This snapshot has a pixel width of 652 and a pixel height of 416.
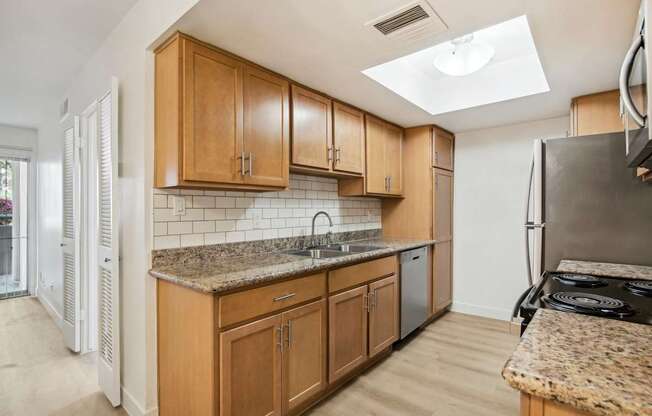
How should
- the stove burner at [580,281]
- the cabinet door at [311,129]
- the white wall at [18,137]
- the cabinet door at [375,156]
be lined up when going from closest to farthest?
the stove burner at [580,281] → the cabinet door at [311,129] → the cabinet door at [375,156] → the white wall at [18,137]

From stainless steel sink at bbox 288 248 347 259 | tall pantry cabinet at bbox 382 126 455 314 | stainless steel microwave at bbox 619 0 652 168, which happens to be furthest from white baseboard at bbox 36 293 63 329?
stainless steel microwave at bbox 619 0 652 168

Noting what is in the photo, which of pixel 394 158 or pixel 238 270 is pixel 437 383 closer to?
pixel 238 270

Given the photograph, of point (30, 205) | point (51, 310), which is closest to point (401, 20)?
point (51, 310)

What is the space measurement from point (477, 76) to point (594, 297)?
2385 mm

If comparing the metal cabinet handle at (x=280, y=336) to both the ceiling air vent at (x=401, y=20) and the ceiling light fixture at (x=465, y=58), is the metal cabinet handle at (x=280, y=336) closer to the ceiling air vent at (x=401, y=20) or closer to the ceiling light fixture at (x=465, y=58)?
the ceiling air vent at (x=401, y=20)

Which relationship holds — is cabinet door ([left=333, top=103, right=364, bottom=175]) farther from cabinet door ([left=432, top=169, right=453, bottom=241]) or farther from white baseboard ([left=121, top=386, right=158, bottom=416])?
white baseboard ([left=121, top=386, right=158, bottom=416])

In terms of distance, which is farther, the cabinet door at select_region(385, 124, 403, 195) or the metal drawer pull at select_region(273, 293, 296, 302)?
the cabinet door at select_region(385, 124, 403, 195)

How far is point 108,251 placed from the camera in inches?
85.1

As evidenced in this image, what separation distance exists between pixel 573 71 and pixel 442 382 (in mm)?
2369

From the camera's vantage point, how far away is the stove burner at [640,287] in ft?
4.35

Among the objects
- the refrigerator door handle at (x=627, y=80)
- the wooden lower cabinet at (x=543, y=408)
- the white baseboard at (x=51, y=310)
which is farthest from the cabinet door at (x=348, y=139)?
the white baseboard at (x=51, y=310)

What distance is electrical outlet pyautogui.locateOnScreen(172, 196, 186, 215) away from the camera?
79.0 inches

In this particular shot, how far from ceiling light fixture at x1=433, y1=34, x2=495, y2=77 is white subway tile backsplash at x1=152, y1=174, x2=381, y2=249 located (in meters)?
1.41

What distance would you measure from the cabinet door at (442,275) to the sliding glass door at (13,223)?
18.8 ft
